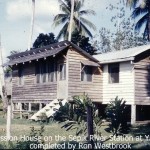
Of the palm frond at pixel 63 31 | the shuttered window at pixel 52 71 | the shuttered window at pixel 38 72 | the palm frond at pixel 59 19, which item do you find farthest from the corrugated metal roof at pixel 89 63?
the palm frond at pixel 63 31

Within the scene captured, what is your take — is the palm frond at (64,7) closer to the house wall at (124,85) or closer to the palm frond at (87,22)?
the palm frond at (87,22)

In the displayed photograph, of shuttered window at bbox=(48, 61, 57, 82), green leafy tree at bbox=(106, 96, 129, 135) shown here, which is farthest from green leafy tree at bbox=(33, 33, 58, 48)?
green leafy tree at bbox=(106, 96, 129, 135)

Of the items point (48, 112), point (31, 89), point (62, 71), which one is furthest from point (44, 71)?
point (48, 112)

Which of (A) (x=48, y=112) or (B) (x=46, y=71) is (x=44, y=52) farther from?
(A) (x=48, y=112)

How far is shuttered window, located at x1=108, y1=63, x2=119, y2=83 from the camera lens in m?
24.7

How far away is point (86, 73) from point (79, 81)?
1022 millimetres

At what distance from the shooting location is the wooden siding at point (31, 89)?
25750 millimetres

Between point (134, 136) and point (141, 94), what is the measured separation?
7152 millimetres

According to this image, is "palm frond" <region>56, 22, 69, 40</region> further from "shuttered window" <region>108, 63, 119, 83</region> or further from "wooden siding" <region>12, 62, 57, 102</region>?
"shuttered window" <region>108, 63, 119, 83</region>

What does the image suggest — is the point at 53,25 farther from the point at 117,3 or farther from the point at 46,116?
the point at 46,116

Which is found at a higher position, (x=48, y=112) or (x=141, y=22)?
(x=141, y=22)

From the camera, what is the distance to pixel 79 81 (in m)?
24.6

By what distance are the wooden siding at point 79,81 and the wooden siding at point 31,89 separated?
1650 mm

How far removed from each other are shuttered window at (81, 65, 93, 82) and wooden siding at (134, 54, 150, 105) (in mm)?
3759
